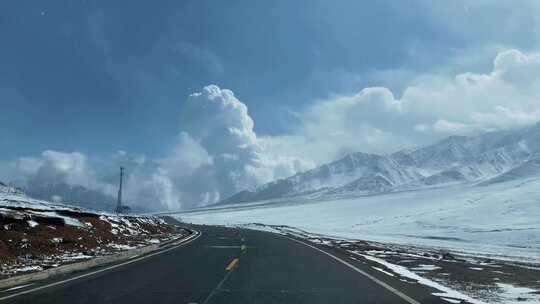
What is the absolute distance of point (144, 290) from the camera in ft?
38.2

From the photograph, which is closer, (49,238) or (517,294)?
(517,294)

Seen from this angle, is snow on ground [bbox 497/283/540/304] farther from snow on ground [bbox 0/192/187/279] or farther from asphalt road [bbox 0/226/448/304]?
snow on ground [bbox 0/192/187/279]

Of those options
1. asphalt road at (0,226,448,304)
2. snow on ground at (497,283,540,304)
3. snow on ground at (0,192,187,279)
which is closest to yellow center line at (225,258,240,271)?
asphalt road at (0,226,448,304)

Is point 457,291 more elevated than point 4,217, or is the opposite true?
point 4,217

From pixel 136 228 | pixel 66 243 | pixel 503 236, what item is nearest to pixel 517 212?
pixel 503 236

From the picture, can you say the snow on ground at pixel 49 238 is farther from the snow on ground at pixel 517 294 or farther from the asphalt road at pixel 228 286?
the snow on ground at pixel 517 294

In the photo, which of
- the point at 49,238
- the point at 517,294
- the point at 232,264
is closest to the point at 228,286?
the point at 232,264

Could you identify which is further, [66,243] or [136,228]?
[136,228]

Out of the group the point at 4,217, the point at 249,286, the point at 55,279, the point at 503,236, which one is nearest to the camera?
the point at 249,286

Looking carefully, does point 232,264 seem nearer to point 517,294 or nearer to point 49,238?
point 49,238

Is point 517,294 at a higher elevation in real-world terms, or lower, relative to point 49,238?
lower

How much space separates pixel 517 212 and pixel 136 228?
9789 cm

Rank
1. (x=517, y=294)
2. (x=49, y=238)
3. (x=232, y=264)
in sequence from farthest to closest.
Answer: (x=49, y=238) → (x=232, y=264) → (x=517, y=294)

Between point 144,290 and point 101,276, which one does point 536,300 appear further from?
point 101,276
